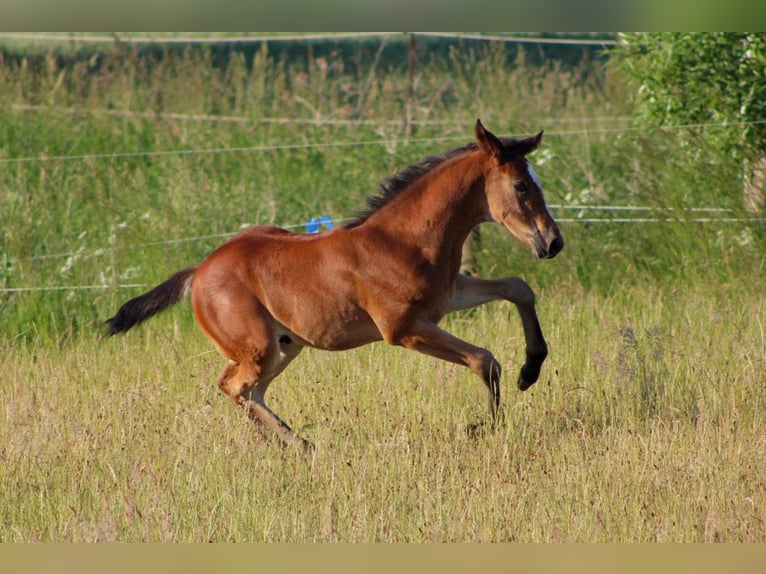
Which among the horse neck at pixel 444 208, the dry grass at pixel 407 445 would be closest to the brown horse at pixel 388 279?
the horse neck at pixel 444 208

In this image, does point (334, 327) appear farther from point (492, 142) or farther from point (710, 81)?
point (710, 81)

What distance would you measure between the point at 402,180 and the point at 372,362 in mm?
1604

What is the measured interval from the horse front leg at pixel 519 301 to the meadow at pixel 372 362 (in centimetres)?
32

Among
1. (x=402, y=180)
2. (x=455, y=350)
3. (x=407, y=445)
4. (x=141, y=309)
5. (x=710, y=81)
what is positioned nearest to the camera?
(x=407, y=445)

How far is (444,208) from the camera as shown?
6.18 m

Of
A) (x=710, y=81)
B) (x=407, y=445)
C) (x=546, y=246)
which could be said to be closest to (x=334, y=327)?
(x=407, y=445)

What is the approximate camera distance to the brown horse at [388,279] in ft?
19.9

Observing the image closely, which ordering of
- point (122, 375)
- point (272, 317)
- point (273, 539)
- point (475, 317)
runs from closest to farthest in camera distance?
1. point (273, 539)
2. point (272, 317)
3. point (122, 375)
4. point (475, 317)

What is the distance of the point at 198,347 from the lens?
26.5ft

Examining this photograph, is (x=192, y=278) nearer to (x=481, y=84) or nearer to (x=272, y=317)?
(x=272, y=317)

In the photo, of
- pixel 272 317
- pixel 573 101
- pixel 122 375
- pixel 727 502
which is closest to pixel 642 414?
pixel 727 502

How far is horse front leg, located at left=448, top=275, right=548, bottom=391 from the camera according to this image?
6.26m

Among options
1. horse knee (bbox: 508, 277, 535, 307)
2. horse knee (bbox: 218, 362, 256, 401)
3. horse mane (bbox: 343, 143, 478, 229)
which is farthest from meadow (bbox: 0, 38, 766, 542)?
horse mane (bbox: 343, 143, 478, 229)

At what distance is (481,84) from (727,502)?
33.1 ft
